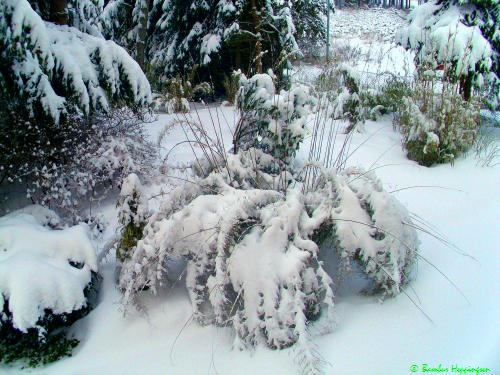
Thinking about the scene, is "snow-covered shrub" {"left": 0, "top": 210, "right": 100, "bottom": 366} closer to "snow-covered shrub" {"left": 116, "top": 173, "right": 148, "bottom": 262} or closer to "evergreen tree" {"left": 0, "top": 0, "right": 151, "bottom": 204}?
"snow-covered shrub" {"left": 116, "top": 173, "right": 148, "bottom": 262}

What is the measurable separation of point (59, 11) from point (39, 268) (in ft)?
7.20

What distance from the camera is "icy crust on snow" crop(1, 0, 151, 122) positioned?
2459 mm

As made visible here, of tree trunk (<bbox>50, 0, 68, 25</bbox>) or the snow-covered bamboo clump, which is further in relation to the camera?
tree trunk (<bbox>50, 0, 68, 25</bbox>)

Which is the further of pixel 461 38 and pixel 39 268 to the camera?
pixel 461 38

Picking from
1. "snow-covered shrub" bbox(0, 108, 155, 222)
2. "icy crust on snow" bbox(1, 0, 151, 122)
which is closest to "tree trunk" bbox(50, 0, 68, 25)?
"icy crust on snow" bbox(1, 0, 151, 122)

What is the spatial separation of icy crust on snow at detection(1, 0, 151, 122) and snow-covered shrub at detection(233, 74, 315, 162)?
1089 millimetres

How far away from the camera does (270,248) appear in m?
1.86

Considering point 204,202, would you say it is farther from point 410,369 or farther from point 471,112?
point 471,112

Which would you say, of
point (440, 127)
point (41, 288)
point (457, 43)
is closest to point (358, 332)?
point (41, 288)

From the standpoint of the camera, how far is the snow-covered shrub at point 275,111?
2383mm

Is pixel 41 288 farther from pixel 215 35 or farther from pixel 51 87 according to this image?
pixel 215 35

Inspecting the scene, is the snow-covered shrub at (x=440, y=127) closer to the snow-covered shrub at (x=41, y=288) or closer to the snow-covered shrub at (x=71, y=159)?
the snow-covered shrub at (x=71, y=159)

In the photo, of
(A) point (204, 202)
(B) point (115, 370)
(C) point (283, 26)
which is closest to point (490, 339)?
(A) point (204, 202)

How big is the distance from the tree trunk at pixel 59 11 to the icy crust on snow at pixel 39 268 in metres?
1.71
